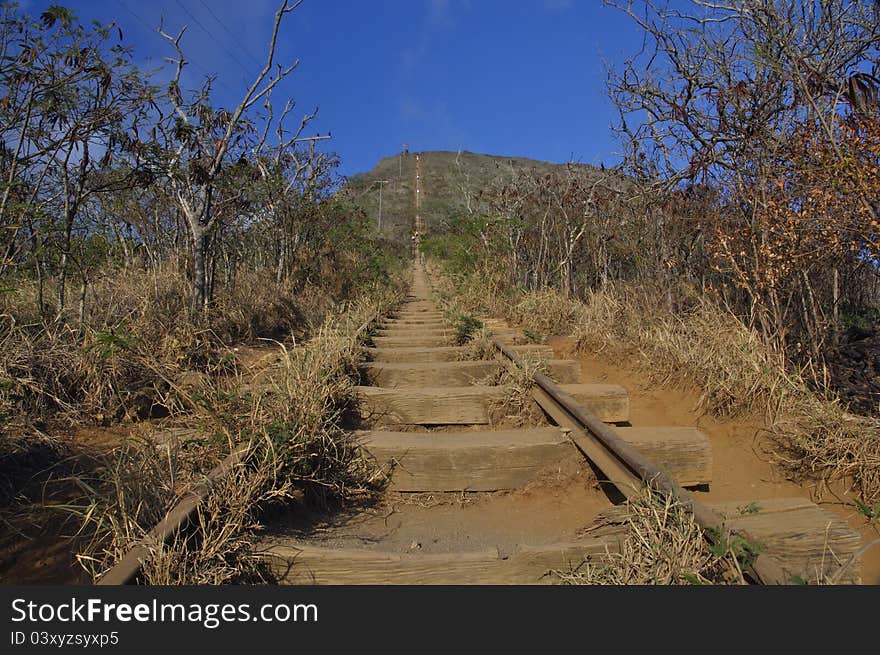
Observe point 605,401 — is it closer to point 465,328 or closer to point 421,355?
point 421,355

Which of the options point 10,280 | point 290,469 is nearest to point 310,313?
point 10,280

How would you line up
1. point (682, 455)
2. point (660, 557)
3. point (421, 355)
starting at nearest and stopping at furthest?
point (660, 557) → point (682, 455) → point (421, 355)

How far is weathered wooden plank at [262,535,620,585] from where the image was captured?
2.13m

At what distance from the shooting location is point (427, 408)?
13.2 feet

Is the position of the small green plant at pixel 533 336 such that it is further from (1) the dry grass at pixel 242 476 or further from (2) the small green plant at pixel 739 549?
(2) the small green plant at pixel 739 549

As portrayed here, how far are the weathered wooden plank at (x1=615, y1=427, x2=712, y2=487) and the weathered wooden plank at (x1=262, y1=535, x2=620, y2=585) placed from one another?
86 cm

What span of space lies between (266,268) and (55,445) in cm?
748

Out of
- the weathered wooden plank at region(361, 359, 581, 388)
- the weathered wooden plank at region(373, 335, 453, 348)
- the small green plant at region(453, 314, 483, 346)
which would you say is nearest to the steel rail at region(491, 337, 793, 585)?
the weathered wooden plank at region(361, 359, 581, 388)

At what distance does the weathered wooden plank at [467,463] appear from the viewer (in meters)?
3.11

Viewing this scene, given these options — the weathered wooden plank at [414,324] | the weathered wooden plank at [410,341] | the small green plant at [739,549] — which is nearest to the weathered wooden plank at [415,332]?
the weathered wooden plank at [410,341]

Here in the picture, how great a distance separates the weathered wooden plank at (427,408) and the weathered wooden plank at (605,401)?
656 millimetres

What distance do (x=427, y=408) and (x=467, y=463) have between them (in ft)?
3.16

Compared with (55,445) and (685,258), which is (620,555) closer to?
(55,445)

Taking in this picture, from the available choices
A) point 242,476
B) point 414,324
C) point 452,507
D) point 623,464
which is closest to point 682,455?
point 623,464
